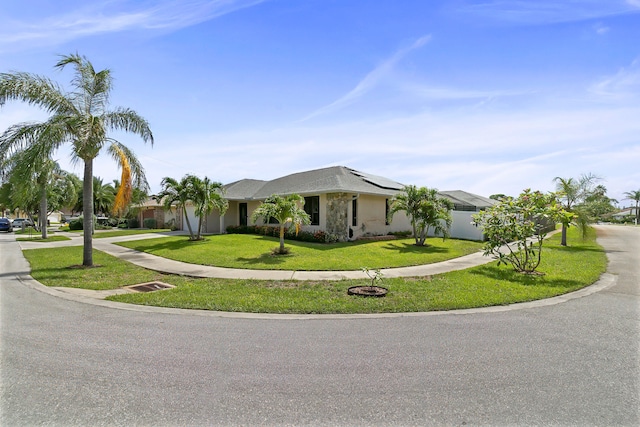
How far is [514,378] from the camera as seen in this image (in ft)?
12.2

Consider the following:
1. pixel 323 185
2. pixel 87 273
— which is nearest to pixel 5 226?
pixel 87 273

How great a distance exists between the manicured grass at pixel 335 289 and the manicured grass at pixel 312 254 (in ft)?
7.04

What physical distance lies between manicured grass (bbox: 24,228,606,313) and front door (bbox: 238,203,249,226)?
13.8m

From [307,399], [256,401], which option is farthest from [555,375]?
[256,401]

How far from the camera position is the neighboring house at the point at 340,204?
18.3m

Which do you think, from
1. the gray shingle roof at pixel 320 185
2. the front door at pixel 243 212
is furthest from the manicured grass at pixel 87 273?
the front door at pixel 243 212

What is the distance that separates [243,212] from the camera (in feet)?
84.9

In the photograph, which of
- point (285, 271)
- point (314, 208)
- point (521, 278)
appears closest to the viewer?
point (521, 278)

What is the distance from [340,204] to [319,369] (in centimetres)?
1446

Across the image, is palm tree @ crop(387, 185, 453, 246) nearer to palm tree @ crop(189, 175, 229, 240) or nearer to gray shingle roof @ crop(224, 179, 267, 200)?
palm tree @ crop(189, 175, 229, 240)

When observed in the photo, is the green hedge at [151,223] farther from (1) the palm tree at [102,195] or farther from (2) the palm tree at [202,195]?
(2) the palm tree at [202,195]

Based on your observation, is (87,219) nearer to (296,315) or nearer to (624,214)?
(296,315)

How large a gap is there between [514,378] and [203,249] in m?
14.4

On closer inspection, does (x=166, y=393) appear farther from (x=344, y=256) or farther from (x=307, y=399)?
(x=344, y=256)
